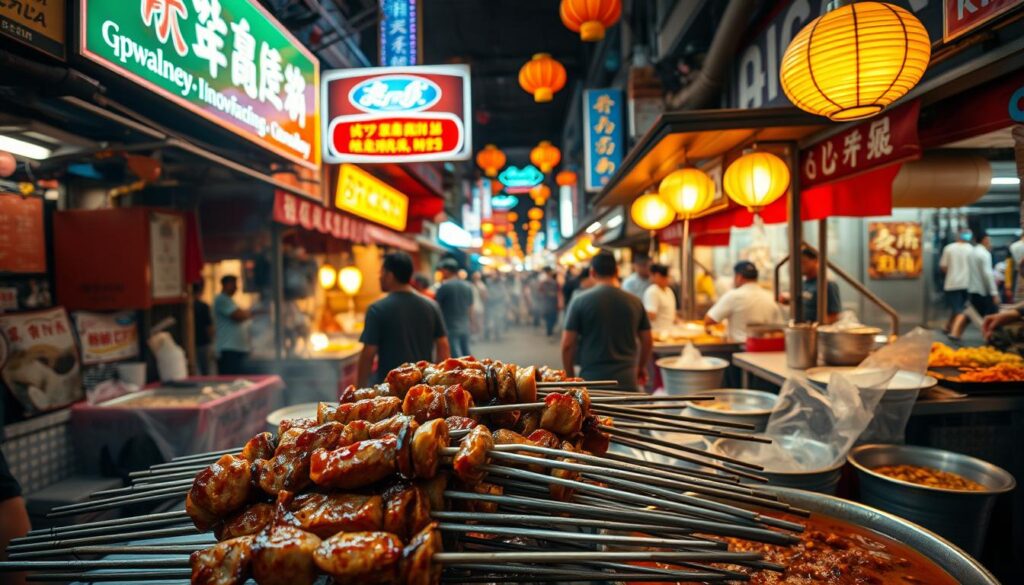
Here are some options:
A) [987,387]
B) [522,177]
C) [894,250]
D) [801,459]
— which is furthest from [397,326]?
[522,177]

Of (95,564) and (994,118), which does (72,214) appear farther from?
(994,118)

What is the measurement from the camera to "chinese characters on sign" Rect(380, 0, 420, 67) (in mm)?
9016

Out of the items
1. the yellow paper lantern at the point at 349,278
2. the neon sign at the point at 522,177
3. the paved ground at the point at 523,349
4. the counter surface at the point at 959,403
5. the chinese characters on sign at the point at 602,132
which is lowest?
the paved ground at the point at 523,349

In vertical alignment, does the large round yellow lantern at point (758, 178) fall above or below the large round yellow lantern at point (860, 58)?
below

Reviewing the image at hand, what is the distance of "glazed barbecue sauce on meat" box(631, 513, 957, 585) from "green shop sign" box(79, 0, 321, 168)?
4.44m

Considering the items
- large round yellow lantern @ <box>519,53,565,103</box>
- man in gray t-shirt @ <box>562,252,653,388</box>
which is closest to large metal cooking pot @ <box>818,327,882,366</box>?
man in gray t-shirt @ <box>562,252,653,388</box>

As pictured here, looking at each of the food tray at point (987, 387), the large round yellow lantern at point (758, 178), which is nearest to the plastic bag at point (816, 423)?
the food tray at point (987, 387)

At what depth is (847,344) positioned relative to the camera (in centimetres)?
502

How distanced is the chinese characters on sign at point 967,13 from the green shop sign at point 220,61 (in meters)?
5.69

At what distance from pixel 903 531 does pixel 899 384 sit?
6.85 ft

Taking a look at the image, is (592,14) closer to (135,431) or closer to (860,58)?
(860,58)

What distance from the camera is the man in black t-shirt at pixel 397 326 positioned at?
5453 mm

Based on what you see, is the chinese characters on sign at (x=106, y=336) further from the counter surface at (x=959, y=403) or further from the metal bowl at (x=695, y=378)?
the counter surface at (x=959, y=403)

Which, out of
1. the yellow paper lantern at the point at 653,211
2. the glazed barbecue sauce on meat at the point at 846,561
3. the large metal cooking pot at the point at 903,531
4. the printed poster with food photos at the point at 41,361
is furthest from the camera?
the yellow paper lantern at the point at 653,211
